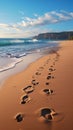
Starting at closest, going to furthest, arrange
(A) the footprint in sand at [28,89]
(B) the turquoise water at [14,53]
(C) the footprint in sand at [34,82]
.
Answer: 1. (A) the footprint in sand at [28,89]
2. (C) the footprint in sand at [34,82]
3. (B) the turquoise water at [14,53]

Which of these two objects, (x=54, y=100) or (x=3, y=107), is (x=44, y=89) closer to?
(x=54, y=100)

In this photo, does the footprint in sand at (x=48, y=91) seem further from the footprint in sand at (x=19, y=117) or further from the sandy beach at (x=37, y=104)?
the footprint in sand at (x=19, y=117)

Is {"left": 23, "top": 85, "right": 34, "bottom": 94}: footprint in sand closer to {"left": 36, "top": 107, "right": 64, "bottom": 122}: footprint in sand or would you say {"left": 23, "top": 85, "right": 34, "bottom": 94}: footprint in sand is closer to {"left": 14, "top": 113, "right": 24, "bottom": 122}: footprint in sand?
{"left": 36, "top": 107, "right": 64, "bottom": 122}: footprint in sand

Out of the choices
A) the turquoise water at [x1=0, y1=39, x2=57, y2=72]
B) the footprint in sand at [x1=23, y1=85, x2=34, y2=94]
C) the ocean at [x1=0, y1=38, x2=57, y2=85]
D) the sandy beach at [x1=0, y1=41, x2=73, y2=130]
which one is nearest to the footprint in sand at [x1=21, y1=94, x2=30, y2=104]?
the sandy beach at [x1=0, y1=41, x2=73, y2=130]

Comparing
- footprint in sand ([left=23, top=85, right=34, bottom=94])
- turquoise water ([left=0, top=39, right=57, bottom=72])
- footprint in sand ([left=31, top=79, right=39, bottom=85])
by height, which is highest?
footprint in sand ([left=23, top=85, right=34, bottom=94])

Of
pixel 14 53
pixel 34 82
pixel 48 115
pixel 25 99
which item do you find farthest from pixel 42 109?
pixel 14 53

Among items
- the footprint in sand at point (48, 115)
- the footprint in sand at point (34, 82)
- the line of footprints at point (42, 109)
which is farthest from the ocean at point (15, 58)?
the footprint in sand at point (48, 115)

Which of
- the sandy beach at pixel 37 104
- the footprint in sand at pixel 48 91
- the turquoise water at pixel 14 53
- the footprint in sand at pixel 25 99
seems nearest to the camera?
the sandy beach at pixel 37 104

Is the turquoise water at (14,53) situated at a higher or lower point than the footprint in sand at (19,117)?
lower

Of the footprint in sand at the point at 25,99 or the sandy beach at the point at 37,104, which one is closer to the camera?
the sandy beach at the point at 37,104

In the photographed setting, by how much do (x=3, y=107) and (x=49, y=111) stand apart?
1.05 m

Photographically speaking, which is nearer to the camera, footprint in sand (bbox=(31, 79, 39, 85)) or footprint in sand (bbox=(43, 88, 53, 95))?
footprint in sand (bbox=(43, 88, 53, 95))

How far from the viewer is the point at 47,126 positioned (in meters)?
3.70

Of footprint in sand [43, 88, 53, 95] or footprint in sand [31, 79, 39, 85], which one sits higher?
footprint in sand [43, 88, 53, 95]
